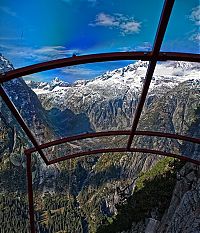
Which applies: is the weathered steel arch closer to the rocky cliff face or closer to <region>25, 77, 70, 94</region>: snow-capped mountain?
the rocky cliff face

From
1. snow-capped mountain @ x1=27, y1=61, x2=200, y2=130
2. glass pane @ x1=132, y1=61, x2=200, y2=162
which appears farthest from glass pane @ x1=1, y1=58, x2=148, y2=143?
glass pane @ x1=132, y1=61, x2=200, y2=162

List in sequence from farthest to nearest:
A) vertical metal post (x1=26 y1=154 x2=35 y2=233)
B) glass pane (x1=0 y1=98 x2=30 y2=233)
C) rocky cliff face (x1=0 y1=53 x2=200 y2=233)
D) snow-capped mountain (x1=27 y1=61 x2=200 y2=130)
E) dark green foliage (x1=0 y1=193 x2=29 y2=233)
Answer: glass pane (x1=0 y1=98 x2=30 y2=233) → dark green foliage (x1=0 y1=193 x2=29 y2=233) → vertical metal post (x1=26 y1=154 x2=35 y2=233) → rocky cliff face (x1=0 y1=53 x2=200 y2=233) → snow-capped mountain (x1=27 y1=61 x2=200 y2=130)

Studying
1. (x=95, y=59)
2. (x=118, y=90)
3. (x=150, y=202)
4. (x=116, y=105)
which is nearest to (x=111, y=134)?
(x=116, y=105)

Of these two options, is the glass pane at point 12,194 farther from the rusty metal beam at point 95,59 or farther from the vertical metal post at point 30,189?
the rusty metal beam at point 95,59

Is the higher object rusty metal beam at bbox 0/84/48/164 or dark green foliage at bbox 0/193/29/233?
rusty metal beam at bbox 0/84/48/164

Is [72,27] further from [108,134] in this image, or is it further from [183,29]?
[108,134]

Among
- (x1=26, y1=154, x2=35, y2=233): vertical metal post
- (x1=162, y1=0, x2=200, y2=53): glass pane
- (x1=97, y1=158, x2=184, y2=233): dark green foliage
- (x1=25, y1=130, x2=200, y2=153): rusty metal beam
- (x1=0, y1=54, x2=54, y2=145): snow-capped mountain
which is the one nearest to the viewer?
(x1=162, y1=0, x2=200, y2=53): glass pane
